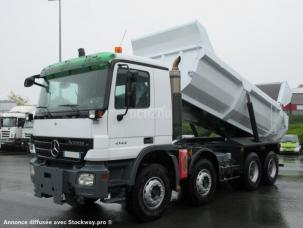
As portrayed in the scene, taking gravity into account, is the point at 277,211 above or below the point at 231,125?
below

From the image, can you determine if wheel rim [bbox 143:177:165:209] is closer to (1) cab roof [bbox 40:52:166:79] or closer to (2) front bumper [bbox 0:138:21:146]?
(1) cab roof [bbox 40:52:166:79]

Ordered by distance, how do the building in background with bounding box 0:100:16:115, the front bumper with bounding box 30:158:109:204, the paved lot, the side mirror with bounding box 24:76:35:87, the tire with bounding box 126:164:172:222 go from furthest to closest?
the building in background with bounding box 0:100:16:115
the side mirror with bounding box 24:76:35:87
the paved lot
the tire with bounding box 126:164:172:222
the front bumper with bounding box 30:158:109:204

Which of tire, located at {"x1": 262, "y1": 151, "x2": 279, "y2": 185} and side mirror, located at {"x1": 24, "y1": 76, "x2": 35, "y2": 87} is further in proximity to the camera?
tire, located at {"x1": 262, "y1": 151, "x2": 279, "y2": 185}

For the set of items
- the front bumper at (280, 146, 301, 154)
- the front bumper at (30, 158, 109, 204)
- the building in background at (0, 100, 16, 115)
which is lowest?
the front bumper at (280, 146, 301, 154)

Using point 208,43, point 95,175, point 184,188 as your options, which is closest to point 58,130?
point 95,175

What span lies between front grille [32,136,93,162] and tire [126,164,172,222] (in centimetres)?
103

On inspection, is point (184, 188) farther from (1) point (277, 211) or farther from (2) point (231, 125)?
(2) point (231, 125)

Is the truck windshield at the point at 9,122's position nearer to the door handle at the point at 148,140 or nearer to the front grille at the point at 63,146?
the front grille at the point at 63,146

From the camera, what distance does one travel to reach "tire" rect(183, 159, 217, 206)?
716 cm

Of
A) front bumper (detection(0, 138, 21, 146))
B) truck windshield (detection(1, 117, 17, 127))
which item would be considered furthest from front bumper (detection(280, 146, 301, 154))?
truck windshield (detection(1, 117, 17, 127))

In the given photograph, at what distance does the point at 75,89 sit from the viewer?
5977mm

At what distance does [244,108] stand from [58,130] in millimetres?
4676

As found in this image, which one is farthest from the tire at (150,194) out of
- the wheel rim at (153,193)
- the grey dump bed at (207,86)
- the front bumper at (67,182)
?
the grey dump bed at (207,86)

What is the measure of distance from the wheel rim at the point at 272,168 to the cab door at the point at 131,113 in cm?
477
